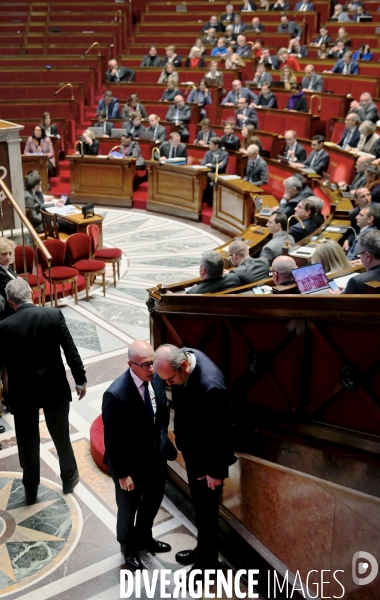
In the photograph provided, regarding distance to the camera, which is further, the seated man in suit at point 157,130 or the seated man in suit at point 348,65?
the seated man in suit at point 348,65

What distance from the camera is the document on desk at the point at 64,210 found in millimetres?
7941

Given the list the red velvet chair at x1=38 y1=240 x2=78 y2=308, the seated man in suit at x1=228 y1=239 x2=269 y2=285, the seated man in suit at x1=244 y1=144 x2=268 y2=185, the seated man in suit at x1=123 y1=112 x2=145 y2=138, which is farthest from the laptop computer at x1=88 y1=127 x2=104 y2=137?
the seated man in suit at x1=228 y1=239 x2=269 y2=285

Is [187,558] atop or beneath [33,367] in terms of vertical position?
beneath

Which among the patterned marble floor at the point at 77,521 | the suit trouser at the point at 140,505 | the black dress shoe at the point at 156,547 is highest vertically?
the suit trouser at the point at 140,505

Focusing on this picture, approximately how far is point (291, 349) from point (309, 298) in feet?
1.05

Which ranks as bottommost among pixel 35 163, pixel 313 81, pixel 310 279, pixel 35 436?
pixel 35 436

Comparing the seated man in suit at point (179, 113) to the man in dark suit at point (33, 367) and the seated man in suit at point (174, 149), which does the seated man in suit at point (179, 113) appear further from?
the man in dark suit at point (33, 367)

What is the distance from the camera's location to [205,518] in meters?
3.23

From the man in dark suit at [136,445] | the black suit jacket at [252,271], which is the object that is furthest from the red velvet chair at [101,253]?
the man in dark suit at [136,445]

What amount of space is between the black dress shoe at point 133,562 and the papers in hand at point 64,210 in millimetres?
5306

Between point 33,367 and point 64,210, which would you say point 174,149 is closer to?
point 64,210

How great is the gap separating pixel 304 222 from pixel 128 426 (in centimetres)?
359

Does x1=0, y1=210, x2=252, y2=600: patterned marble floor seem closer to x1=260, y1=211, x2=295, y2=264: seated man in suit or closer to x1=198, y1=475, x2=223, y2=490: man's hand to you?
x1=198, y1=475, x2=223, y2=490: man's hand

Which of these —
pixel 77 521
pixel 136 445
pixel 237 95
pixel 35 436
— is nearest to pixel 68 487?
pixel 77 521
